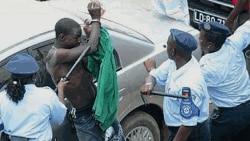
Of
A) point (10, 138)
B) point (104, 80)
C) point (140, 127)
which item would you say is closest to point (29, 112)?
point (10, 138)

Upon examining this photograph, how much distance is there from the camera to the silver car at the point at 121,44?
5.56 metres

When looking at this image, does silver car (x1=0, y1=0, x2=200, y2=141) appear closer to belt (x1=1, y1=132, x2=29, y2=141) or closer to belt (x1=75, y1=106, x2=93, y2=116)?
belt (x1=75, y1=106, x2=93, y2=116)

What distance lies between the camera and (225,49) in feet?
18.0

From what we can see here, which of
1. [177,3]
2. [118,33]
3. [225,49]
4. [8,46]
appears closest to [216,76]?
[225,49]

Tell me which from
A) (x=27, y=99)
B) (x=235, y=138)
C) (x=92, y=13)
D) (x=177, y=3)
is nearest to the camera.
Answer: (x=27, y=99)

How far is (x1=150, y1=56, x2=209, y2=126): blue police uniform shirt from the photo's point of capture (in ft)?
16.1

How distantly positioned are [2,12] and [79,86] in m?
1.09

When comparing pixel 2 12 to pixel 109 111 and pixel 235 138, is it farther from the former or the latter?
pixel 235 138

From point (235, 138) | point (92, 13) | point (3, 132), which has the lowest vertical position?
point (235, 138)

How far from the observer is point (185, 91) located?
4871 mm

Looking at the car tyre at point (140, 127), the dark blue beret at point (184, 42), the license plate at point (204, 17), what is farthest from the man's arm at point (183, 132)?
the license plate at point (204, 17)

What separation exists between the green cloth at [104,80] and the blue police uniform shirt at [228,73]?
727 mm

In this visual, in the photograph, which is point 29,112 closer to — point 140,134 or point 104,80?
point 104,80

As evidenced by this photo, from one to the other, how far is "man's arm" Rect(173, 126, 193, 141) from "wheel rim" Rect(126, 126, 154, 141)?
1370 mm
